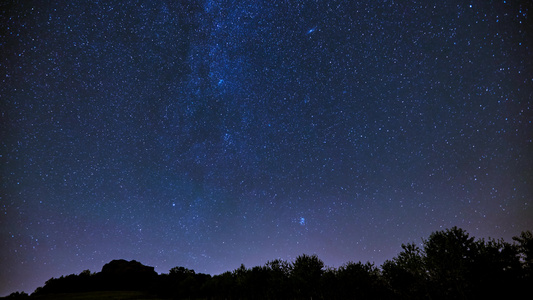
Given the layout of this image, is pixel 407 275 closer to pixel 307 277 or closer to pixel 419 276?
pixel 419 276

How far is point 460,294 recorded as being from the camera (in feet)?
91.5

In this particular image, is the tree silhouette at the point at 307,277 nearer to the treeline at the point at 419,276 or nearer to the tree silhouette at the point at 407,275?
the treeline at the point at 419,276

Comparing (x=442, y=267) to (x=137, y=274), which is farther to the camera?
(x=137, y=274)

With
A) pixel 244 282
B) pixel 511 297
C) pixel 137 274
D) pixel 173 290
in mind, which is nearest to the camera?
pixel 511 297

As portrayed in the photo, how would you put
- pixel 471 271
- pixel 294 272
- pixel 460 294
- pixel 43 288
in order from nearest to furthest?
pixel 460 294
pixel 471 271
pixel 294 272
pixel 43 288

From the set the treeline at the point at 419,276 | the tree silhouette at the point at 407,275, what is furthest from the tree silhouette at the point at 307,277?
the tree silhouette at the point at 407,275

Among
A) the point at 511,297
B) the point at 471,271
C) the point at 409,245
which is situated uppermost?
the point at 409,245

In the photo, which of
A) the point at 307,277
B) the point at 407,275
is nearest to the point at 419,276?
the point at 407,275

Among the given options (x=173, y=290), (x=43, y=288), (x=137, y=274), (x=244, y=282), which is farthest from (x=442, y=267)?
(x=43, y=288)

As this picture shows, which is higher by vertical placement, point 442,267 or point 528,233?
point 528,233

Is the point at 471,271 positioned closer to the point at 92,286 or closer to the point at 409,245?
the point at 409,245

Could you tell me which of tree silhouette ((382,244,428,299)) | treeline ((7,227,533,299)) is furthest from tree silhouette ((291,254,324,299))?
tree silhouette ((382,244,428,299))

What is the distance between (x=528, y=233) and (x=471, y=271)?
398 inches

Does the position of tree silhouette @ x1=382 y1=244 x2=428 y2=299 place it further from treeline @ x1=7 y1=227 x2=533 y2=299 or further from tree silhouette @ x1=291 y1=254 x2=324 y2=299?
tree silhouette @ x1=291 y1=254 x2=324 y2=299
